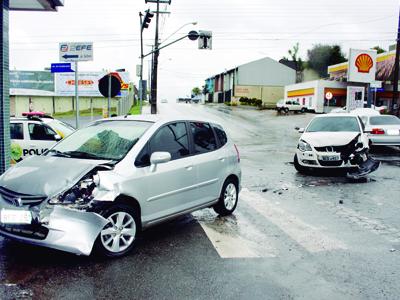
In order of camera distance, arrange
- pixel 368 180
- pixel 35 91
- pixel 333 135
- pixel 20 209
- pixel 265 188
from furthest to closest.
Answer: pixel 35 91
pixel 333 135
pixel 368 180
pixel 265 188
pixel 20 209

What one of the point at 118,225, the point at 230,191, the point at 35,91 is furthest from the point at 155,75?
the point at 35,91

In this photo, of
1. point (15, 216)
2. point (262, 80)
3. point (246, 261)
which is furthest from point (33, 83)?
point (246, 261)

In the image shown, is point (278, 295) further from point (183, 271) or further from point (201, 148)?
point (201, 148)

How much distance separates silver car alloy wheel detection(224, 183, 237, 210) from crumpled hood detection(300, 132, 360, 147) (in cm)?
503

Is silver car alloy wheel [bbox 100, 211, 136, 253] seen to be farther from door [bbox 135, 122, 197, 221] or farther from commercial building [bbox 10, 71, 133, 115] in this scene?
commercial building [bbox 10, 71, 133, 115]

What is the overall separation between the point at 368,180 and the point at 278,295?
25.8 feet

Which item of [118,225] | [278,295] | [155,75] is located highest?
[155,75]

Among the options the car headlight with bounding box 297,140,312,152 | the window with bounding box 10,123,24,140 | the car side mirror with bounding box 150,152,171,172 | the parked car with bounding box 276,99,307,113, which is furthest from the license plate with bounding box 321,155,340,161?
the parked car with bounding box 276,99,307,113

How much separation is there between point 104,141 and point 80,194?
1155mm

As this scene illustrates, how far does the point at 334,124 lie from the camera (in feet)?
42.5

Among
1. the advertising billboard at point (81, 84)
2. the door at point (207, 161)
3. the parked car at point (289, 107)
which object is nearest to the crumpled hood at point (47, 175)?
the door at point (207, 161)

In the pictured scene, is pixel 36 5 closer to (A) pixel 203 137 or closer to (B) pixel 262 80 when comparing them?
(A) pixel 203 137

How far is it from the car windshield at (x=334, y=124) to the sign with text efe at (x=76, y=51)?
21.9ft

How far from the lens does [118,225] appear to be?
5.02 metres
